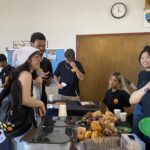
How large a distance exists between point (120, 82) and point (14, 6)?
2621mm

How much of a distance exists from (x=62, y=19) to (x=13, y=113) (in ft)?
9.62

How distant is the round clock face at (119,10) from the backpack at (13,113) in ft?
9.38

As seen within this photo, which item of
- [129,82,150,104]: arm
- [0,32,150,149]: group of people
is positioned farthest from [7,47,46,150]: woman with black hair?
[129,82,150,104]: arm

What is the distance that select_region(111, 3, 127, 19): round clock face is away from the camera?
159 inches

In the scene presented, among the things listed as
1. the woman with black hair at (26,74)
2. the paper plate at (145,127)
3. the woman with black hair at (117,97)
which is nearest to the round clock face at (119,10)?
the woman with black hair at (117,97)

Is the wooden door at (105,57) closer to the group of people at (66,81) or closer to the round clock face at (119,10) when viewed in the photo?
the round clock face at (119,10)

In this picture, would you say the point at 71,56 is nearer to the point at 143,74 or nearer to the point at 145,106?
the point at 143,74

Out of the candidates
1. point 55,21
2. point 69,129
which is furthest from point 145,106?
point 55,21

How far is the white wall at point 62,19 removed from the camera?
4082 mm

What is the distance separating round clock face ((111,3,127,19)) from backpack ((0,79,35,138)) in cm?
286

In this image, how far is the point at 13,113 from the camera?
1.68 metres

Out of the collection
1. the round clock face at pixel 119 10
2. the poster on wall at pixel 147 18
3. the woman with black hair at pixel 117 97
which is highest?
the round clock face at pixel 119 10

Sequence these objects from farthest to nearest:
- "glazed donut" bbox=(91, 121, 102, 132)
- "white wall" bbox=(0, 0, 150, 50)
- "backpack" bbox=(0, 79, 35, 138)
Result: "white wall" bbox=(0, 0, 150, 50) → "backpack" bbox=(0, 79, 35, 138) → "glazed donut" bbox=(91, 121, 102, 132)

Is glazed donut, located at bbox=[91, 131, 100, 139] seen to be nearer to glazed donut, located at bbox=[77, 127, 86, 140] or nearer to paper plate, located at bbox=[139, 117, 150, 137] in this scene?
glazed donut, located at bbox=[77, 127, 86, 140]
